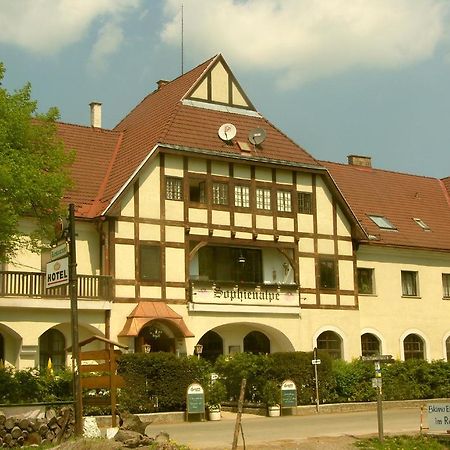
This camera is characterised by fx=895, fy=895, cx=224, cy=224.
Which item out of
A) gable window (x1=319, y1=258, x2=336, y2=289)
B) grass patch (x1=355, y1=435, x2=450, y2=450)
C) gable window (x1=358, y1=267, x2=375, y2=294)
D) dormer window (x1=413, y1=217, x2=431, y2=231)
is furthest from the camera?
dormer window (x1=413, y1=217, x2=431, y2=231)

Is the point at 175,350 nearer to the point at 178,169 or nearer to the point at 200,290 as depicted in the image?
the point at 200,290

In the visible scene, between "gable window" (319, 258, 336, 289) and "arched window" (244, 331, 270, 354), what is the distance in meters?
3.24

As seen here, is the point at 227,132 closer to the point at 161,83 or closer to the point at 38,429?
the point at 161,83

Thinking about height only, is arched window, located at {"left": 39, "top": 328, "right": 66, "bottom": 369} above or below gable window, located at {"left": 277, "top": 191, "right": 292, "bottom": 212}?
below

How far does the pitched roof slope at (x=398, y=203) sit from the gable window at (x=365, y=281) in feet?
4.63

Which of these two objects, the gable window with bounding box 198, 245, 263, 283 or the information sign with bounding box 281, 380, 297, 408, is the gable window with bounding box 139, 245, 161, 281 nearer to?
the gable window with bounding box 198, 245, 263, 283

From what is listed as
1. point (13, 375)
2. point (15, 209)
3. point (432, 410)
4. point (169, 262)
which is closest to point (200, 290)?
point (169, 262)

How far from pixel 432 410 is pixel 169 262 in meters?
14.9

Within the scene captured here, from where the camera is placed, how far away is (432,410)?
2016cm

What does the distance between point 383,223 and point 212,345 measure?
1054cm

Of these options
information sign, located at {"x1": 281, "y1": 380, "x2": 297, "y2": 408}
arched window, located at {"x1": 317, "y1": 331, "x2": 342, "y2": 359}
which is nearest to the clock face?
arched window, located at {"x1": 317, "y1": 331, "x2": 342, "y2": 359}

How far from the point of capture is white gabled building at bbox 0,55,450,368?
104 feet

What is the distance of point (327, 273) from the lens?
3716cm

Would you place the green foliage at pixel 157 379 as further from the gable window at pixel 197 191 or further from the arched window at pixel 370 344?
the arched window at pixel 370 344
